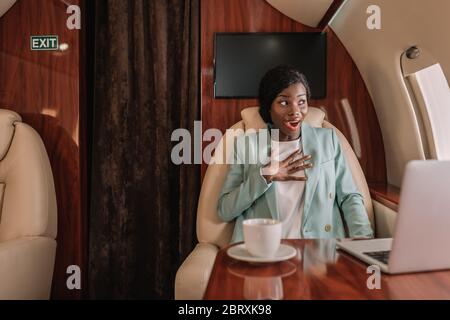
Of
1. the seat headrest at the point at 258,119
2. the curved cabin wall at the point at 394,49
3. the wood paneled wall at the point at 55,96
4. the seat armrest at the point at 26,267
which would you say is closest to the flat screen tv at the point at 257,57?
the curved cabin wall at the point at 394,49

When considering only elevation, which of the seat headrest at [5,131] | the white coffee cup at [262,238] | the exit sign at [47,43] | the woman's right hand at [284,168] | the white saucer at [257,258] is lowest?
the white saucer at [257,258]

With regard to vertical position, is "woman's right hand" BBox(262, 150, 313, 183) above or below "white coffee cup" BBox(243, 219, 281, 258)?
above

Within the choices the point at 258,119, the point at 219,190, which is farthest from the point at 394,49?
the point at 219,190

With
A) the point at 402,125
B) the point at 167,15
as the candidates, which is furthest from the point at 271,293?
the point at 167,15

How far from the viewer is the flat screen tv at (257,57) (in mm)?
2426

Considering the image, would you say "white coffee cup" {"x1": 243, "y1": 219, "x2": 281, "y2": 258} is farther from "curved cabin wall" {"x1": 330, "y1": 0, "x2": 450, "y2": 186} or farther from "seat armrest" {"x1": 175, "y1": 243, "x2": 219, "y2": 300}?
"curved cabin wall" {"x1": 330, "y1": 0, "x2": 450, "y2": 186}

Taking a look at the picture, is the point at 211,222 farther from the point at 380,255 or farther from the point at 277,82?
the point at 380,255

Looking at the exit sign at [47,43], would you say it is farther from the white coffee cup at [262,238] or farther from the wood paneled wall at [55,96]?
the white coffee cup at [262,238]

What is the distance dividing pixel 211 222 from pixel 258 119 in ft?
1.69

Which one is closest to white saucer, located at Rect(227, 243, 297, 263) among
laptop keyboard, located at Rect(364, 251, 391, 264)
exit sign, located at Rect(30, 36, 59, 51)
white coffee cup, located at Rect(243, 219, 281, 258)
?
white coffee cup, located at Rect(243, 219, 281, 258)

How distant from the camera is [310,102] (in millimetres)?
2496

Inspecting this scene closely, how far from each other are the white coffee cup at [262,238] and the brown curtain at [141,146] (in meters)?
1.51

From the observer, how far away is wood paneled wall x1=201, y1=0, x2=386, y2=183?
8.00 ft

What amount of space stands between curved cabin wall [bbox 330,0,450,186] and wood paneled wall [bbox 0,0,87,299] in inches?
54.7
